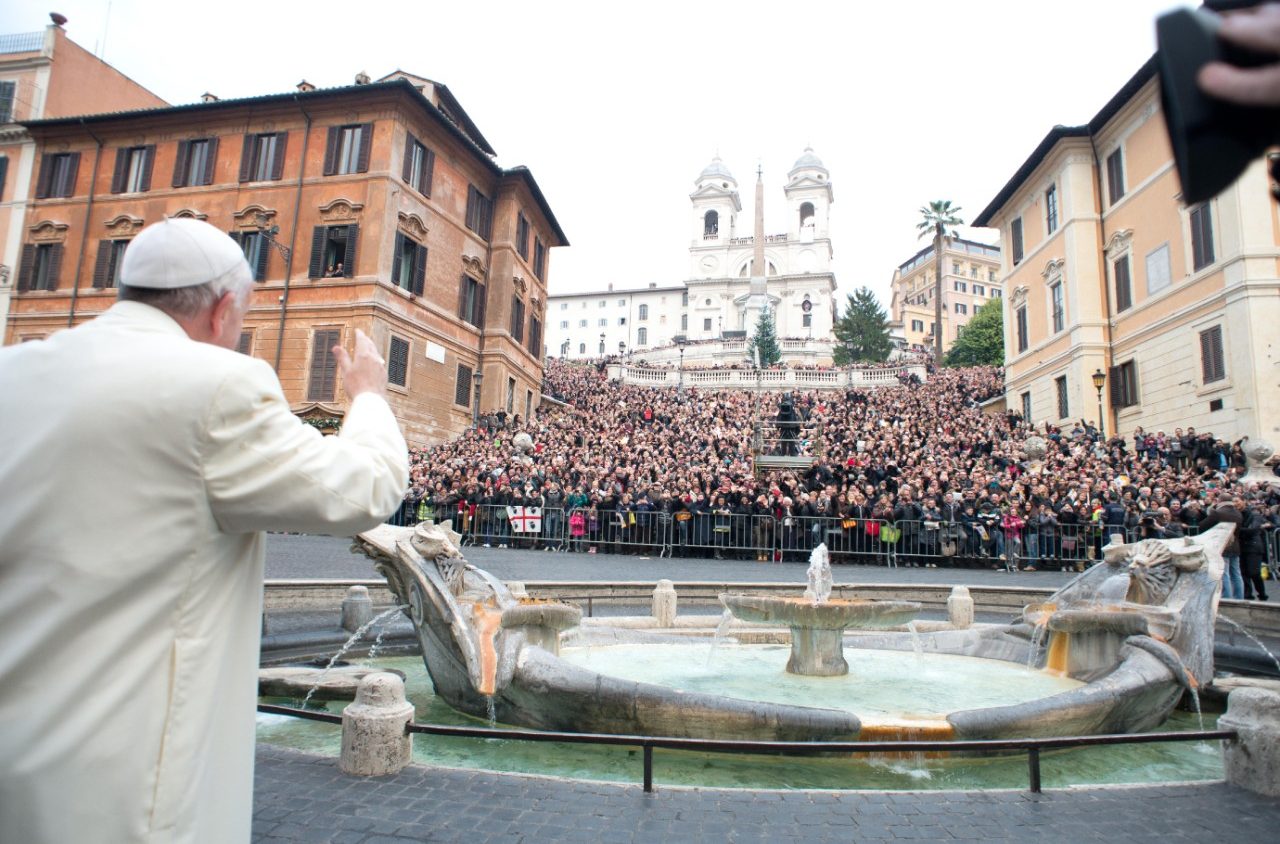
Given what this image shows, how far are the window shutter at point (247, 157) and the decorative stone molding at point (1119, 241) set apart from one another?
3213 centimetres

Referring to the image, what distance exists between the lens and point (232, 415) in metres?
1.57

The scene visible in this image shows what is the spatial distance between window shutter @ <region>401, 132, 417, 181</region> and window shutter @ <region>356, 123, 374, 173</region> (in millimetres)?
1208

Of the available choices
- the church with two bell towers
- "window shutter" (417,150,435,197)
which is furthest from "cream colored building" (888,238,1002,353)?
"window shutter" (417,150,435,197)

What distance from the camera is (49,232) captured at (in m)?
31.5

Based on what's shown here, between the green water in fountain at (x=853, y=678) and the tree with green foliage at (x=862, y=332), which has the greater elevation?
A: the tree with green foliage at (x=862, y=332)

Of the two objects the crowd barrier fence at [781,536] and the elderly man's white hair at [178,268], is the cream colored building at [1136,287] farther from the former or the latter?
the elderly man's white hair at [178,268]

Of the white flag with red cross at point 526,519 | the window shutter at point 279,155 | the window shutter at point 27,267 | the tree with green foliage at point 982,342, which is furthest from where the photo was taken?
the tree with green foliage at point 982,342

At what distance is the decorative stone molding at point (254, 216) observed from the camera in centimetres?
2930

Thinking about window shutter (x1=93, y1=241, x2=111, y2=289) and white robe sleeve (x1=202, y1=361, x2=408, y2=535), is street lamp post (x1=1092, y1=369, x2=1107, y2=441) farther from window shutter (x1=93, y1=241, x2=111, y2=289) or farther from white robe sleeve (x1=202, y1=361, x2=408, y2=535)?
window shutter (x1=93, y1=241, x2=111, y2=289)

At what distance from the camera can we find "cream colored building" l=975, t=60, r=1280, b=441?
2164cm

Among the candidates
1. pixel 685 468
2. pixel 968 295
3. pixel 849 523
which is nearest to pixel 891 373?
pixel 685 468

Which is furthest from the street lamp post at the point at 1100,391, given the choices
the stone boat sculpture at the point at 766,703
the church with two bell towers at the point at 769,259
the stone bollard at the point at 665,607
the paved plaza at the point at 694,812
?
the church with two bell towers at the point at 769,259

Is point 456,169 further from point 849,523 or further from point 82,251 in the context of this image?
point 849,523

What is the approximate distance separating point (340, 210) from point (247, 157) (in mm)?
5016
